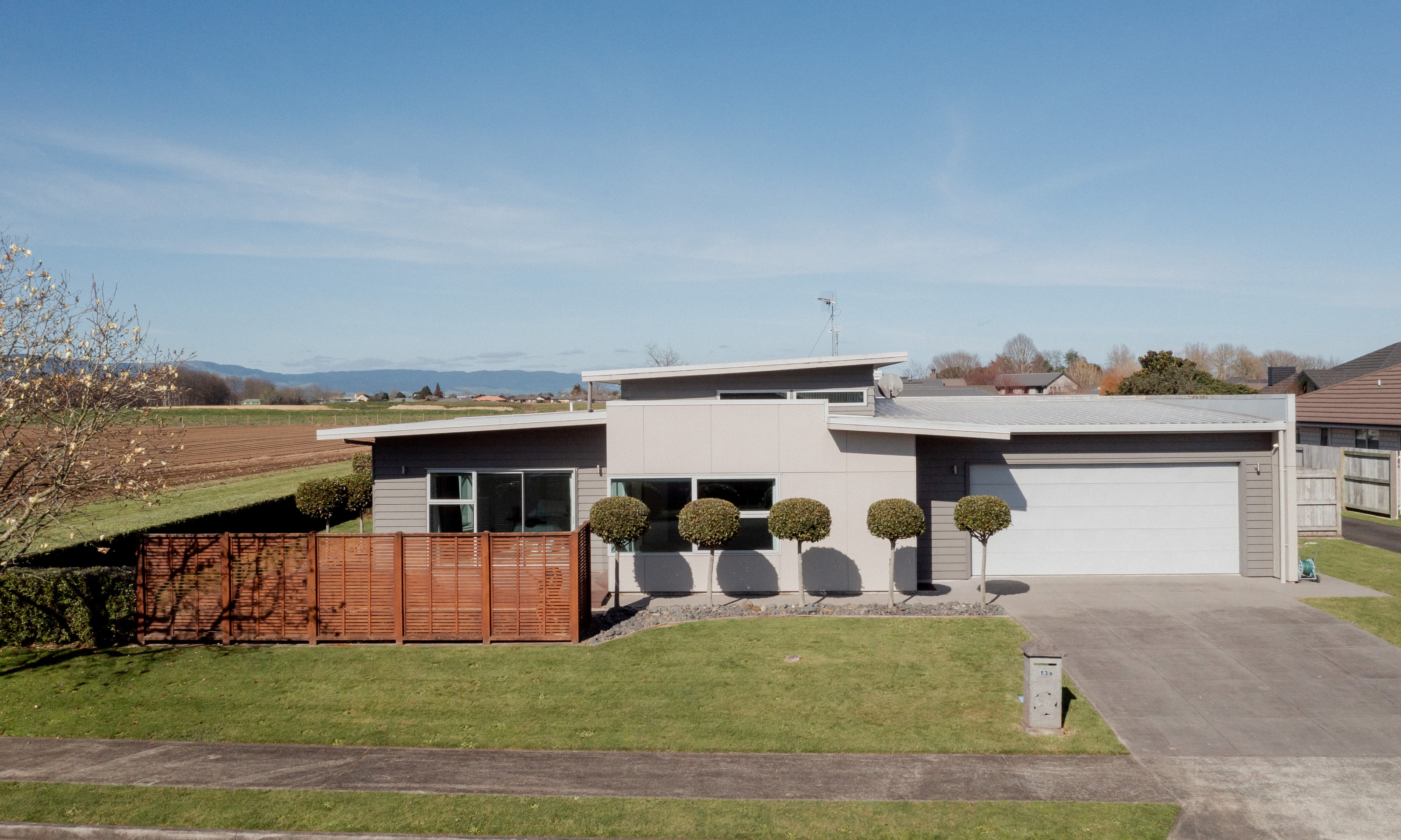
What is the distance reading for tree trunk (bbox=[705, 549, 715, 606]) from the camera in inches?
509

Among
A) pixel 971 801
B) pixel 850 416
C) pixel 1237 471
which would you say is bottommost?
pixel 971 801

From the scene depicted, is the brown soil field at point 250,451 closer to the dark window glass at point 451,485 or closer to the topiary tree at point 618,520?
the dark window glass at point 451,485

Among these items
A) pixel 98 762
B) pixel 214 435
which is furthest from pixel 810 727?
pixel 214 435

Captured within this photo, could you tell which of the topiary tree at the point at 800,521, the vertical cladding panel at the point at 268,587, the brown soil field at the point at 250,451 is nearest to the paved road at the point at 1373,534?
the topiary tree at the point at 800,521

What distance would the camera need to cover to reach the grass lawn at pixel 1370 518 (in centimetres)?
2117

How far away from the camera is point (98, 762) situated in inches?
309

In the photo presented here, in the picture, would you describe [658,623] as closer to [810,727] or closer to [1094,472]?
[810,727]

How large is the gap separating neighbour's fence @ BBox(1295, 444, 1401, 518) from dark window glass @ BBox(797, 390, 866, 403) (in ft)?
48.0

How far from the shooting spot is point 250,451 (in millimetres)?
51375

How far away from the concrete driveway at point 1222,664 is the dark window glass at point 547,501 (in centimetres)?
782

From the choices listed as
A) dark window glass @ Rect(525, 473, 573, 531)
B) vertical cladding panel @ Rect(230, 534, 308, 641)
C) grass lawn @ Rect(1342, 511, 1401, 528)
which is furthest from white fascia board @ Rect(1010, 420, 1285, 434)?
vertical cladding panel @ Rect(230, 534, 308, 641)

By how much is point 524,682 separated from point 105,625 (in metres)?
6.50

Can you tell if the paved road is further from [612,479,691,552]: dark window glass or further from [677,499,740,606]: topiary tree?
[612,479,691,552]: dark window glass

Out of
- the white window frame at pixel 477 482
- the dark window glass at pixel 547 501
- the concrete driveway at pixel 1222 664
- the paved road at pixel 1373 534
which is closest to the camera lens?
the concrete driveway at pixel 1222 664
